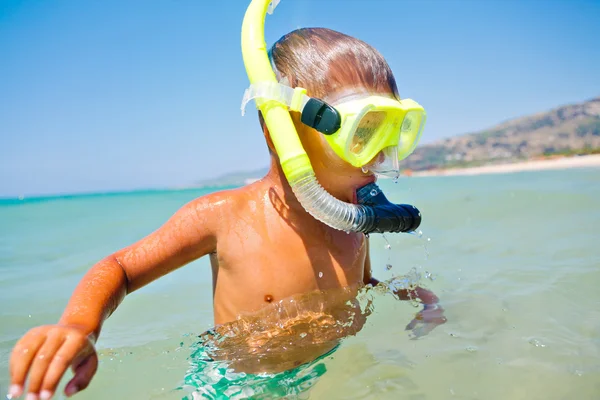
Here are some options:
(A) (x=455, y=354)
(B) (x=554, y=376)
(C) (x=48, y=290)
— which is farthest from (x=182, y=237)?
(C) (x=48, y=290)

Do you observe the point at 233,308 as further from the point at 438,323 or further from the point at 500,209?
the point at 500,209

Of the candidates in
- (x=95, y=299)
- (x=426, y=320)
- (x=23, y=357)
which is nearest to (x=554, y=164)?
(x=426, y=320)

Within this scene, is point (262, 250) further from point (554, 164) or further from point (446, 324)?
point (554, 164)

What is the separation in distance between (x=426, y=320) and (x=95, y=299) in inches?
55.1

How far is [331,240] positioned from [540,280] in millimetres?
1656

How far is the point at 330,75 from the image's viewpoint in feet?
5.36

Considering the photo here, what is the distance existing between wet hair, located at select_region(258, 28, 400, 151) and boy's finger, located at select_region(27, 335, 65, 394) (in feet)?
3.63

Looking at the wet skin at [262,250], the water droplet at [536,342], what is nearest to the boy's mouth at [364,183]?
the wet skin at [262,250]

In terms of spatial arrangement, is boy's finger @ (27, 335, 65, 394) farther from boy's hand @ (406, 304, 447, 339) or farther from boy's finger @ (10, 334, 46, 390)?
boy's hand @ (406, 304, 447, 339)

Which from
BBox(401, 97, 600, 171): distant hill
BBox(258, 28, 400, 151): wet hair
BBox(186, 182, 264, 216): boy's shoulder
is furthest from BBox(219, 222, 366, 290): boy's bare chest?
BBox(401, 97, 600, 171): distant hill

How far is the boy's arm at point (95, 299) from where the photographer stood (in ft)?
3.27

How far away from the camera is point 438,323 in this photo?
Result: 2.07 metres

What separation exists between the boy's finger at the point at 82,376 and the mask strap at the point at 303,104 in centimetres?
95

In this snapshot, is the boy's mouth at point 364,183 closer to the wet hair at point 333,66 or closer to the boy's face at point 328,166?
the boy's face at point 328,166
